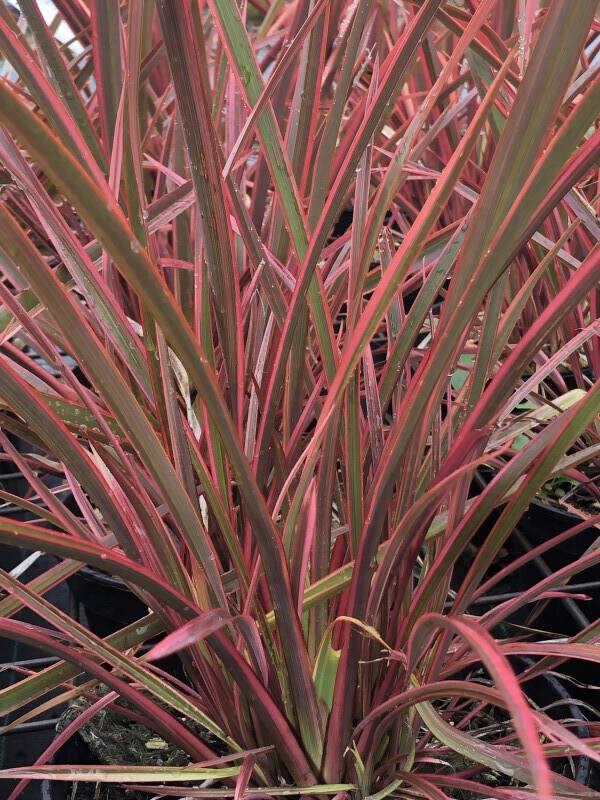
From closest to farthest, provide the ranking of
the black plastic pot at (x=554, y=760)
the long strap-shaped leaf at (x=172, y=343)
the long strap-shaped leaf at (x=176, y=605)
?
the long strap-shaped leaf at (x=172, y=343), the long strap-shaped leaf at (x=176, y=605), the black plastic pot at (x=554, y=760)

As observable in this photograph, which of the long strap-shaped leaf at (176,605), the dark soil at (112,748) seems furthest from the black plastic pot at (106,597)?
the long strap-shaped leaf at (176,605)

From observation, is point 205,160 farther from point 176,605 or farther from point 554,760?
point 554,760

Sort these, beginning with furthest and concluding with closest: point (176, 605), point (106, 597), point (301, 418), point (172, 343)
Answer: point (106, 597) → point (301, 418) → point (176, 605) → point (172, 343)

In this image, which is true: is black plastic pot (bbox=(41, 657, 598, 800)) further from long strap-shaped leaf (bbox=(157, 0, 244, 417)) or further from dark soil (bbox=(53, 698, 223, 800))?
long strap-shaped leaf (bbox=(157, 0, 244, 417))

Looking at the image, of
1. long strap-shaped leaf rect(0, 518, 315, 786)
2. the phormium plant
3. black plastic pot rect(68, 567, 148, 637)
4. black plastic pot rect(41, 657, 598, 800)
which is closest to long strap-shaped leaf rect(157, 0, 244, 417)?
the phormium plant

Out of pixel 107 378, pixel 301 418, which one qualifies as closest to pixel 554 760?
pixel 301 418

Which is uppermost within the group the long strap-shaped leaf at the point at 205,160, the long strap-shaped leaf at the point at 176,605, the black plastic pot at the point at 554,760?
the long strap-shaped leaf at the point at 205,160

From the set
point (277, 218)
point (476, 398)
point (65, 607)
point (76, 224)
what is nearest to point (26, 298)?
point (277, 218)

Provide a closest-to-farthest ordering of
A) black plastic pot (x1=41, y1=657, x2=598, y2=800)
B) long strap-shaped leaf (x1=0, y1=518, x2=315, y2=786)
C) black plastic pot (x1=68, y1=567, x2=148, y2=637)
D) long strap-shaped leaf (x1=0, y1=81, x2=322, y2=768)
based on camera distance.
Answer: long strap-shaped leaf (x1=0, y1=81, x2=322, y2=768) < long strap-shaped leaf (x1=0, y1=518, x2=315, y2=786) < black plastic pot (x1=41, y1=657, x2=598, y2=800) < black plastic pot (x1=68, y1=567, x2=148, y2=637)

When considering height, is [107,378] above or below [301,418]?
above

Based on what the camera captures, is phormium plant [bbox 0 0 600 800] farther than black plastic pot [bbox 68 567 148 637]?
No

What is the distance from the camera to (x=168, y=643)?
29cm

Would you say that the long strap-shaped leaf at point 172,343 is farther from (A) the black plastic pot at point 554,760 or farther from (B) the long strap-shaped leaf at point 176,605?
(A) the black plastic pot at point 554,760

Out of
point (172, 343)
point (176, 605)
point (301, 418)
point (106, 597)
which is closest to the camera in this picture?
point (172, 343)
